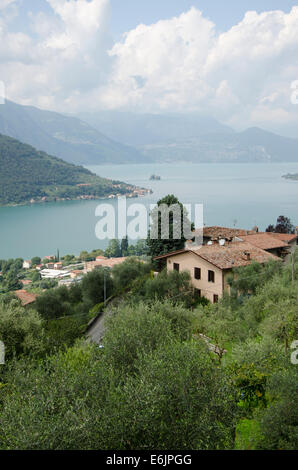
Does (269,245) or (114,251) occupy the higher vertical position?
(269,245)

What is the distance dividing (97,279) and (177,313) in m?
13.4

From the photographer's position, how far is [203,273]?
1995 centimetres

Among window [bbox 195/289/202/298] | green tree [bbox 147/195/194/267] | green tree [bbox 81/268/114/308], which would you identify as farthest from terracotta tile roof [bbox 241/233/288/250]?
green tree [bbox 81/268/114/308]

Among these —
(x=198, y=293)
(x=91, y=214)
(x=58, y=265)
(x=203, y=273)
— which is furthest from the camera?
(x=91, y=214)

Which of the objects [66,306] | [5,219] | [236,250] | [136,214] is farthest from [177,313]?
[5,219]

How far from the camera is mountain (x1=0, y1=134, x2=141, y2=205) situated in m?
125

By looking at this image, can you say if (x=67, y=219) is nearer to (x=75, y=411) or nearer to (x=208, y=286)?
(x=208, y=286)

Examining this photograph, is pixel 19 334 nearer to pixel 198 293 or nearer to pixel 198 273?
pixel 198 293

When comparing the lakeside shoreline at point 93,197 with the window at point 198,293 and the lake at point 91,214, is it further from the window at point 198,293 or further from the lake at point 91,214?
the window at point 198,293

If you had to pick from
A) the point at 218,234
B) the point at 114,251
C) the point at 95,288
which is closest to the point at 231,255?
the point at 218,234

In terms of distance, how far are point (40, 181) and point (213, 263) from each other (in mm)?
122246

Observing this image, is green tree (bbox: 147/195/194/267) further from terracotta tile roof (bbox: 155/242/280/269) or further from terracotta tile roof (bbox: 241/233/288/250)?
terracotta tile roof (bbox: 241/233/288/250)

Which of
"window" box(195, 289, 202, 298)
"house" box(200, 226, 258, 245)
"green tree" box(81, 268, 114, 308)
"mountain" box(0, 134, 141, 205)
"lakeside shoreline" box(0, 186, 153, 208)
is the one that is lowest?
"green tree" box(81, 268, 114, 308)

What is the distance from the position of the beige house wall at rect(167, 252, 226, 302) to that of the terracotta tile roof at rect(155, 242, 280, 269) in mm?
279
